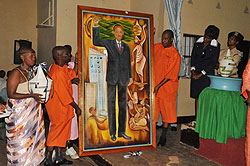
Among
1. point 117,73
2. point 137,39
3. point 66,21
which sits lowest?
point 117,73

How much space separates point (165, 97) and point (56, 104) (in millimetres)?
1845

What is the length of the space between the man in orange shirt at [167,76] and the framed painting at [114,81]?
1.47ft

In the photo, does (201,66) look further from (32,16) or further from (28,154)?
(32,16)

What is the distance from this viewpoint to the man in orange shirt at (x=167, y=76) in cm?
397

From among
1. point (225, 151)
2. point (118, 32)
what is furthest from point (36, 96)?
point (225, 151)

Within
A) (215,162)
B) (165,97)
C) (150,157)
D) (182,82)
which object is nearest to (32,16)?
(182,82)

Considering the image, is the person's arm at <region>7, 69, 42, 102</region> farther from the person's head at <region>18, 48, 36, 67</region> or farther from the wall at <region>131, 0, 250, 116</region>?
the wall at <region>131, 0, 250, 116</region>

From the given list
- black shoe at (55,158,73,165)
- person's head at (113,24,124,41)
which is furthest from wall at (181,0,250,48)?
black shoe at (55,158,73,165)

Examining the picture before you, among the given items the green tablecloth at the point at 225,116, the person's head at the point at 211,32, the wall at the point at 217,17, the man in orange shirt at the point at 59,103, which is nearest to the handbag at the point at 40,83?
the man in orange shirt at the point at 59,103

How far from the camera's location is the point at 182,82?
5.77m

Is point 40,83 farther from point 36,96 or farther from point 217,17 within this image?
point 217,17

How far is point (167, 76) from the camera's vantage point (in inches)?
156

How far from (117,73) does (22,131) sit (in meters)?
1.42

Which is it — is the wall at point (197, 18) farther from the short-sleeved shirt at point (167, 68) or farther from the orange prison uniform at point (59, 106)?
the orange prison uniform at point (59, 106)
